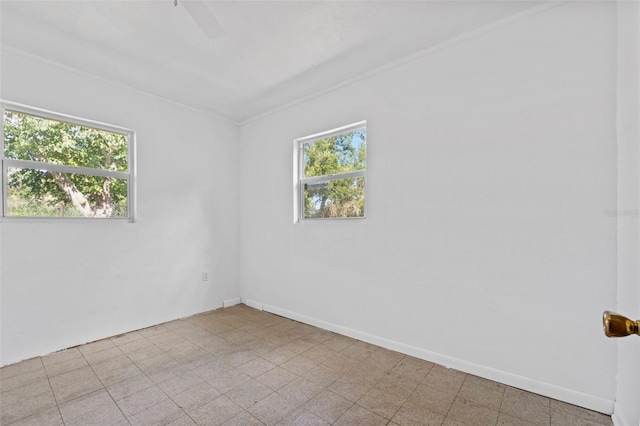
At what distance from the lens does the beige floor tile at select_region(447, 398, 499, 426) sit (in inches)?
67.4

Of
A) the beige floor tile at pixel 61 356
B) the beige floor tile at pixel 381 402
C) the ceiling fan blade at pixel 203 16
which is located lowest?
the beige floor tile at pixel 61 356

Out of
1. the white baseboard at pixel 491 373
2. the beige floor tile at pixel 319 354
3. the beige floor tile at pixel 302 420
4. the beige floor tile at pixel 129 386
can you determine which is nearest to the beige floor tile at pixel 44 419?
the beige floor tile at pixel 129 386

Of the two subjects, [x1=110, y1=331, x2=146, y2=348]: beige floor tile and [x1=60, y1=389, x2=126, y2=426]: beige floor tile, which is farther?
[x1=110, y1=331, x2=146, y2=348]: beige floor tile

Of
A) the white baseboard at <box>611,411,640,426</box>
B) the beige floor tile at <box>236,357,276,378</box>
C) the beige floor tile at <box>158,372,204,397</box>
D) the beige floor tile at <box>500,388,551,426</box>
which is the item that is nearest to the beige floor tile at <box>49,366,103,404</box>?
the beige floor tile at <box>158,372,204,397</box>

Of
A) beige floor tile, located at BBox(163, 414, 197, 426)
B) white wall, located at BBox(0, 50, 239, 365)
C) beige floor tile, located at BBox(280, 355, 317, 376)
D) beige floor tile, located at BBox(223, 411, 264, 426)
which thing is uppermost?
white wall, located at BBox(0, 50, 239, 365)

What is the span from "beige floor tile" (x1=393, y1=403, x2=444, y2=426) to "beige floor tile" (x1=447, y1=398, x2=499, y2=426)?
0.10m

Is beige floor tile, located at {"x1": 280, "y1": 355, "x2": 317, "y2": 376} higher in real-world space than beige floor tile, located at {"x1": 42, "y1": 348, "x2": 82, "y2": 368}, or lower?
lower

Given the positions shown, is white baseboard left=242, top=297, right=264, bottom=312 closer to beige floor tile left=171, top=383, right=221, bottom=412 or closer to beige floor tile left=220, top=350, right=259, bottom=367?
beige floor tile left=220, top=350, right=259, bottom=367

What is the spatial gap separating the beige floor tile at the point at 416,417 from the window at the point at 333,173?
1634 millimetres

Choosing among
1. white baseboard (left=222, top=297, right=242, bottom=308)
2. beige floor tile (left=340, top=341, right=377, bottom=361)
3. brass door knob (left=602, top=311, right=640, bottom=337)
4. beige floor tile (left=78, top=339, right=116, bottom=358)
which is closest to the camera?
brass door knob (left=602, top=311, right=640, bottom=337)

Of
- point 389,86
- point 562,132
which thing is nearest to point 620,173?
point 562,132

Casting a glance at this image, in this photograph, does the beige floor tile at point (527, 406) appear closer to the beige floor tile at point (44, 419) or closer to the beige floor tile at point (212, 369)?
the beige floor tile at point (212, 369)

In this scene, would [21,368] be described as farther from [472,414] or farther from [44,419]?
[472,414]

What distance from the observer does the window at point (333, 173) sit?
2988mm
